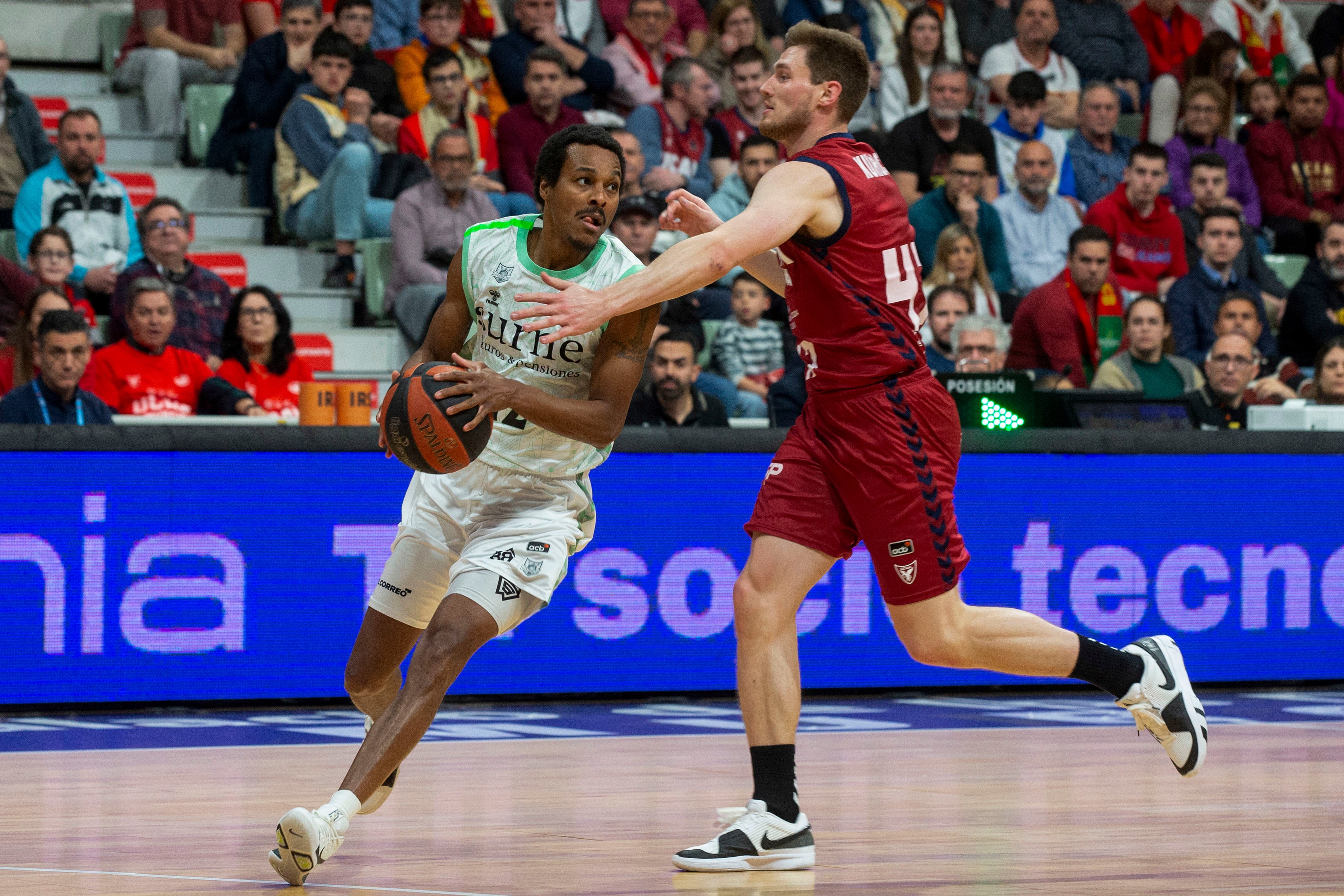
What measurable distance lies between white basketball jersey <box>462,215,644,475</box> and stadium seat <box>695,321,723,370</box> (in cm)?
625

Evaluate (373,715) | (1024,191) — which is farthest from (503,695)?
(1024,191)

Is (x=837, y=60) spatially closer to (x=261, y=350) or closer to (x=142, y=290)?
(x=142, y=290)

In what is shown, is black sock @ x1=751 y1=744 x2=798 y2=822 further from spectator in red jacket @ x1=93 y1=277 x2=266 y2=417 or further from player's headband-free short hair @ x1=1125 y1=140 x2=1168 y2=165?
player's headband-free short hair @ x1=1125 y1=140 x2=1168 y2=165

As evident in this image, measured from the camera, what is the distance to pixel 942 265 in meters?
12.0

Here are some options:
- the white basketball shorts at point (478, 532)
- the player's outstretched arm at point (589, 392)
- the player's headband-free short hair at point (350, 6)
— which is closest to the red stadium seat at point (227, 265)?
the player's headband-free short hair at point (350, 6)

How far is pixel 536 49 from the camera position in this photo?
43.6 ft

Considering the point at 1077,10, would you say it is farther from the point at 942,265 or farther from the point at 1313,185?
the point at 942,265

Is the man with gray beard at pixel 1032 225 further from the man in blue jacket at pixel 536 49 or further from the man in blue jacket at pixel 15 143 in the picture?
the man in blue jacket at pixel 15 143

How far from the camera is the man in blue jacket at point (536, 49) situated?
13.4 m

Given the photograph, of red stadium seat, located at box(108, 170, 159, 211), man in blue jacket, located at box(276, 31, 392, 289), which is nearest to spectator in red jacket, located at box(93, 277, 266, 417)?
man in blue jacket, located at box(276, 31, 392, 289)

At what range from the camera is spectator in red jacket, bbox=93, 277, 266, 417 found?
989cm

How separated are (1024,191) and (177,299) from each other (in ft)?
19.7

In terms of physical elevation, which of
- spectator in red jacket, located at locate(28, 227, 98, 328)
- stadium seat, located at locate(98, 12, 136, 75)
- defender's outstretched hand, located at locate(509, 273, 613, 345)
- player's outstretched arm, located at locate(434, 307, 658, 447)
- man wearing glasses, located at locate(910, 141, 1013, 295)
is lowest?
player's outstretched arm, located at locate(434, 307, 658, 447)

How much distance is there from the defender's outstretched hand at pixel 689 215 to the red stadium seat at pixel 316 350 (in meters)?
6.50
